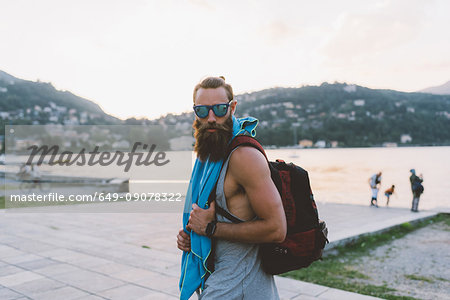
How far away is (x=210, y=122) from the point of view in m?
1.77

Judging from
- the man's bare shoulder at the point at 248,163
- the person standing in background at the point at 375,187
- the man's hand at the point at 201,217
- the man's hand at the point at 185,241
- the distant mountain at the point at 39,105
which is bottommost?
the person standing in background at the point at 375,187

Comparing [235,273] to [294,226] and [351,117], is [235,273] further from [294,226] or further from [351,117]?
[351,117]

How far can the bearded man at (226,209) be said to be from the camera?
162 centimetres

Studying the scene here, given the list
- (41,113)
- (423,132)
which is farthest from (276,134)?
(41,113)

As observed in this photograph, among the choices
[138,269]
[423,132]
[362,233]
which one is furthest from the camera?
[423,132]

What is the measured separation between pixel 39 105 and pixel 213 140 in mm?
100862

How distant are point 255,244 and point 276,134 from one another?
407ft

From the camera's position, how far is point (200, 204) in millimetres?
1754

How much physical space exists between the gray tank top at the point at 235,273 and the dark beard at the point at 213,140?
0.07 m

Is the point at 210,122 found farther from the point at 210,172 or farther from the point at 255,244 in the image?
the point at 255,244

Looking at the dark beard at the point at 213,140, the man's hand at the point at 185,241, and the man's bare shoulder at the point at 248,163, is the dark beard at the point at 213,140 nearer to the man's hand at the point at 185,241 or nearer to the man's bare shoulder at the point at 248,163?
the man's bare shoulder at the point at 248,163

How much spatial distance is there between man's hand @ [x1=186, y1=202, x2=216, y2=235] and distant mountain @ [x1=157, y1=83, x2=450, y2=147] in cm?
10905

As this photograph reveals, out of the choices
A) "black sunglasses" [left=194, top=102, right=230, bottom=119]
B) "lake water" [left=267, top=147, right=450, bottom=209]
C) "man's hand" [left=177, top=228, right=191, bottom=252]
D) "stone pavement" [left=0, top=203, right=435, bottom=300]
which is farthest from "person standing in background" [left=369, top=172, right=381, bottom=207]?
"black sunglasses" [left=194, top=102, right=230, bottom=119]

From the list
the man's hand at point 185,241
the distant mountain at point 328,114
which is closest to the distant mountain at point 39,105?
the distant mountain at point 328,114
